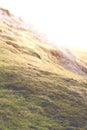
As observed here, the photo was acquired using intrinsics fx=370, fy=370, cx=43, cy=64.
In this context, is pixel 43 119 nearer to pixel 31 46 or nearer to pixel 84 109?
pixel 84 109

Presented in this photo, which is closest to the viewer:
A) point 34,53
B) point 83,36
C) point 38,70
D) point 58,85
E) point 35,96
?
point 35,96

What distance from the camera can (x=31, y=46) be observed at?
56.1 meters

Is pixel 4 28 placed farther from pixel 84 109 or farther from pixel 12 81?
pixel 84 109

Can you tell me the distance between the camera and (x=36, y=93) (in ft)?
122

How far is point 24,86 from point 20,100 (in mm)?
3079

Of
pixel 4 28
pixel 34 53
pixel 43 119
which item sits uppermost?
pixel 4 28

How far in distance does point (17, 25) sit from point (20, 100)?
3433cm

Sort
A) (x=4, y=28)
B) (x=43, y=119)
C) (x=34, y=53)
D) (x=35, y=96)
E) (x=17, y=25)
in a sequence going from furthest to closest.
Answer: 1. (x=17, y=25)
2. (x=4, y=28)
3. (x=34, y=53)
4. (x=35, y=96)
5. (x=43, y=119)

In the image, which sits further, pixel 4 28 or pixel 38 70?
pixel 4 28

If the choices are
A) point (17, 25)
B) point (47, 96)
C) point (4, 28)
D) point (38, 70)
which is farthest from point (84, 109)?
point (17, 25)

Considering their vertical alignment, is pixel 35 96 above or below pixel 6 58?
below

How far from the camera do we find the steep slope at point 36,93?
106 feet

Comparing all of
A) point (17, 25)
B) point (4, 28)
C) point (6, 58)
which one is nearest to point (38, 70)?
point (6, 58)

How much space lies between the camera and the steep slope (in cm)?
3234
